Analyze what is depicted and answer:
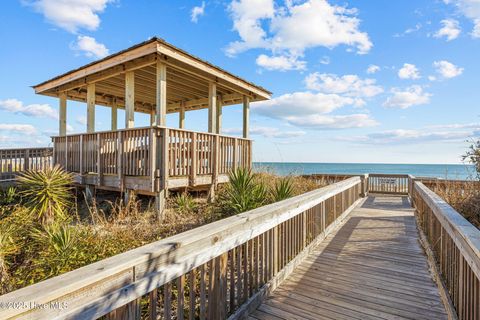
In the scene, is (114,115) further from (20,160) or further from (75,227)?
(75,227)

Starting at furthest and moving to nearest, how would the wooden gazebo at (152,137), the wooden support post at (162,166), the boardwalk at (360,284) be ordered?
the wooden gazebo at (152,137) → the wooden support post at (162,166) → the boardwalk at (360,284)

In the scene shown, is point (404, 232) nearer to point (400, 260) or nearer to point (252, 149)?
point (400, 260)

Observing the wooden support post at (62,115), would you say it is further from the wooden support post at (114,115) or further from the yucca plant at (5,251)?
the yucca plant at (5,251)

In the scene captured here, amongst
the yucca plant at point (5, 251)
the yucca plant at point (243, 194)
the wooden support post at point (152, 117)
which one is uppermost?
the wooden support post at point (152, 117)

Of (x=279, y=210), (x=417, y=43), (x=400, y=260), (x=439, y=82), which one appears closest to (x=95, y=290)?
(x=279, y=210)

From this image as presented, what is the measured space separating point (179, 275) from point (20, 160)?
1172 cm

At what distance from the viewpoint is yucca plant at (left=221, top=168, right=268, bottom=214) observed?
4867mm

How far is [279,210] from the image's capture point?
2.79 m

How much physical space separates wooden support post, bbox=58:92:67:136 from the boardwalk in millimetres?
9513

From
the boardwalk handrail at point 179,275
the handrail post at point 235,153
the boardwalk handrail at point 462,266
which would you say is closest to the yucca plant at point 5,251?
the boardwalk handrail at point 179,275

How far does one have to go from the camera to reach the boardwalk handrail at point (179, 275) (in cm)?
95

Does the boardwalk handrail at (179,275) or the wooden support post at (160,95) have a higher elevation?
the wooden support post at (160,95)

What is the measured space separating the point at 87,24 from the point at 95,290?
805cm

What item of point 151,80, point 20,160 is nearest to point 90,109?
point 151,80
